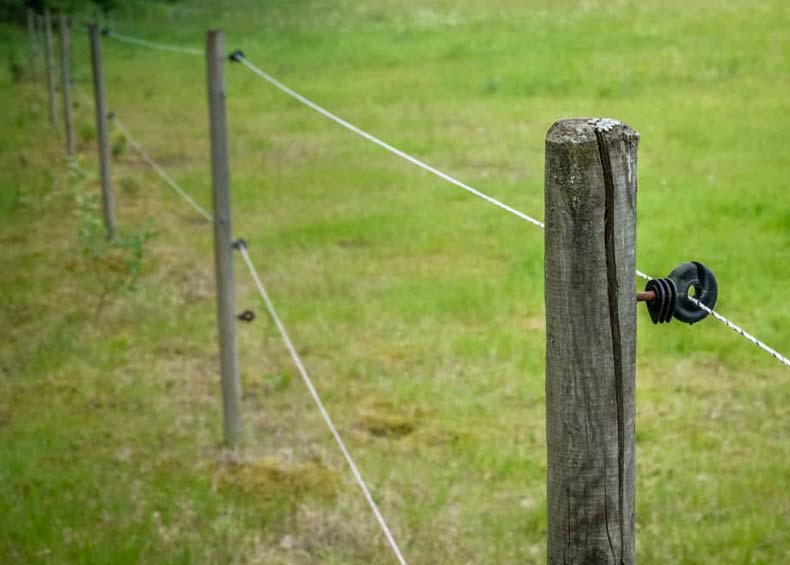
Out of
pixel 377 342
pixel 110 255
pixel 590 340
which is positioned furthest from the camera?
pixel 110 255

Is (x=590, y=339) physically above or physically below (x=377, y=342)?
above

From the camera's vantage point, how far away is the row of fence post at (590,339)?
202 centimetres

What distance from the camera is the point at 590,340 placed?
207 centimetres

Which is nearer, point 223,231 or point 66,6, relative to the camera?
point 223,231

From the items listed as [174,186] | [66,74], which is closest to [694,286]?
[174,186]

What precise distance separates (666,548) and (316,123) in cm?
1152

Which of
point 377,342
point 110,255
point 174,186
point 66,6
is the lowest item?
point 377,342

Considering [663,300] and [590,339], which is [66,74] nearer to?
[663,300]

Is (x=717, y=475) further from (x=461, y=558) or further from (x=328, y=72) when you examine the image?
(x=328, y=72)

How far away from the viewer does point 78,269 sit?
8305 mm

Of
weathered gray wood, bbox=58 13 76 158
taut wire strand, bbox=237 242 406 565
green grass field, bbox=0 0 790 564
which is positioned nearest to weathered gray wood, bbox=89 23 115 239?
green grass field, bbox=0 0 790 564

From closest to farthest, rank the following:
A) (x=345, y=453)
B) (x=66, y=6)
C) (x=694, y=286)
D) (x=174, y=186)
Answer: (x=694, y=286), (x=345, y=453), (x=174, y=186), (x=66, y=6)

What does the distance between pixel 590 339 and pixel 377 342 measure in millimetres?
4841

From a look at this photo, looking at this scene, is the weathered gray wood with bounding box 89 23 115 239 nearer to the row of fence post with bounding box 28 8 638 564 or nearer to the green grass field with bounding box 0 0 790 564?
the green grass field with bounding box 0 0 790 564
